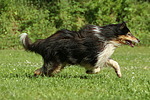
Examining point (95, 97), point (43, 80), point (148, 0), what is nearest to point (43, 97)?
point (95, 97)

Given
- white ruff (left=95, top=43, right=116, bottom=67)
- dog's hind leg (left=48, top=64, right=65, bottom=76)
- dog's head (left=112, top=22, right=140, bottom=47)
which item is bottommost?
dog's hind leg (left=48, top=64, right=65, bottom=76)

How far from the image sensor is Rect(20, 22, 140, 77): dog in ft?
21.3

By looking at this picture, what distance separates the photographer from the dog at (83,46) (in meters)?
6.48

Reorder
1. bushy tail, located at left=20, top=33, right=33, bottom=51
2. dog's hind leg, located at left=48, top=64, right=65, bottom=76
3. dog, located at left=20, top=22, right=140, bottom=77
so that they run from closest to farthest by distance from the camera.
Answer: dog, located at left=20, top=22, right=140, bottom=77 → dog's hind leg, located at left=48, top=64, right=65, bottom=76 → bushy tail, located at left=20, top=33, right=33, bottom=51

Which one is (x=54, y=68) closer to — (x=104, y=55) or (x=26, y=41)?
(x=26, y=41)

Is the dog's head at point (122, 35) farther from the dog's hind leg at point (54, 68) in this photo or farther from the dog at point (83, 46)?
the dog's hind leg at point (54, 68)

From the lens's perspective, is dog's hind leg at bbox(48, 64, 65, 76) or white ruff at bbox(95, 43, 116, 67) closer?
white ruff at bbox(95, 43, 116, 67)

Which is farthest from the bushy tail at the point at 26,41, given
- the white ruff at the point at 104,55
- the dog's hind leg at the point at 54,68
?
the white ruff at the point at 104,55

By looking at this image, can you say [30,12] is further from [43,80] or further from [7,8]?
[43,80]

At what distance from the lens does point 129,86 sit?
5.62m

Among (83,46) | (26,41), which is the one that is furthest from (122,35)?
(26,41)

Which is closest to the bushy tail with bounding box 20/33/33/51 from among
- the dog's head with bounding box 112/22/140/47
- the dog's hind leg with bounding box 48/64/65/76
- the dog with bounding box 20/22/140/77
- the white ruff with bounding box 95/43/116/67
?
the dog with bounding box 20/22/140/77

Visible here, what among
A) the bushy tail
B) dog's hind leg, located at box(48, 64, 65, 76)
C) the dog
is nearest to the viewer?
the dog

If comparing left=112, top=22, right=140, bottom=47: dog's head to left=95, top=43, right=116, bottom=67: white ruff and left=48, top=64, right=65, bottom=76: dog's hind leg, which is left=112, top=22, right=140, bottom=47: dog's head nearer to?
left=95, top=43, right=116, bottom=67: white ruff
